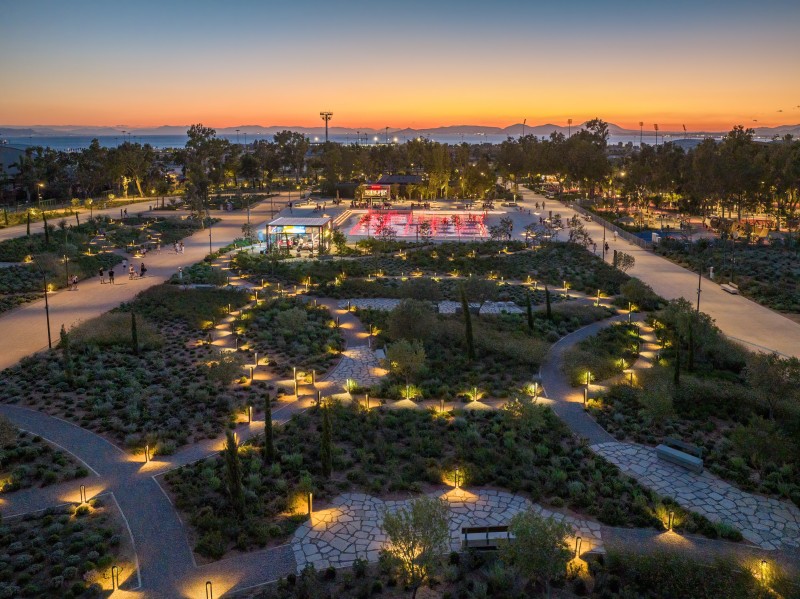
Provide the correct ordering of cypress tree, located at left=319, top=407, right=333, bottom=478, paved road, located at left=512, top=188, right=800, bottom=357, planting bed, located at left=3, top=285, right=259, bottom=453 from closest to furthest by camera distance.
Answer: cypress tree, located at left=319, top=407, right=333, bottom=478 < planting bed, located at left=3, top=285, right=259, bottom=453 < paved road, located at left=512, top=188, right=800, bottom=357

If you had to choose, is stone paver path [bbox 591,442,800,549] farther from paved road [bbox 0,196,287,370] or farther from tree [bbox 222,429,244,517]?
paved road [bbox 0,196,287,370]

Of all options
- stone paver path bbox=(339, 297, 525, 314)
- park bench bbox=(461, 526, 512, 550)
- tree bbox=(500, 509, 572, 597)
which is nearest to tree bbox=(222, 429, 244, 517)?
park bench bbox=(461, 526, 512, 550)

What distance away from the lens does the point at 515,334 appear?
27.1 metres

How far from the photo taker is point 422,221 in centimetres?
6806

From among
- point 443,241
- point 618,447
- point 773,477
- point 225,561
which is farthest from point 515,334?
point 443,241

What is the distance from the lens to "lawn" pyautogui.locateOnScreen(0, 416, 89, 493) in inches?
601

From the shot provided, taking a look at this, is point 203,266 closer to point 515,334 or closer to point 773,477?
point 515,334

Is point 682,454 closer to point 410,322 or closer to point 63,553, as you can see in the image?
point 410,322

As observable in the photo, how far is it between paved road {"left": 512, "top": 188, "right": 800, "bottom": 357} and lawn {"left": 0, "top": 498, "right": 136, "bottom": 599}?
26.3 m

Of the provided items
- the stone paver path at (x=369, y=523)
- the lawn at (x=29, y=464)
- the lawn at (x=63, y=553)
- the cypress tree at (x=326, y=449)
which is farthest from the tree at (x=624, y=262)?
the lawn at (x=63, y=553)

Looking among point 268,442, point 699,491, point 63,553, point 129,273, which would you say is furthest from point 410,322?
point 129,273

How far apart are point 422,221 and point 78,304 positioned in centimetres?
4175

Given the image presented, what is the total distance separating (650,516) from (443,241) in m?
43.5

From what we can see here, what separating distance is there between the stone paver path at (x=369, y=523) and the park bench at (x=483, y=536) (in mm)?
359
